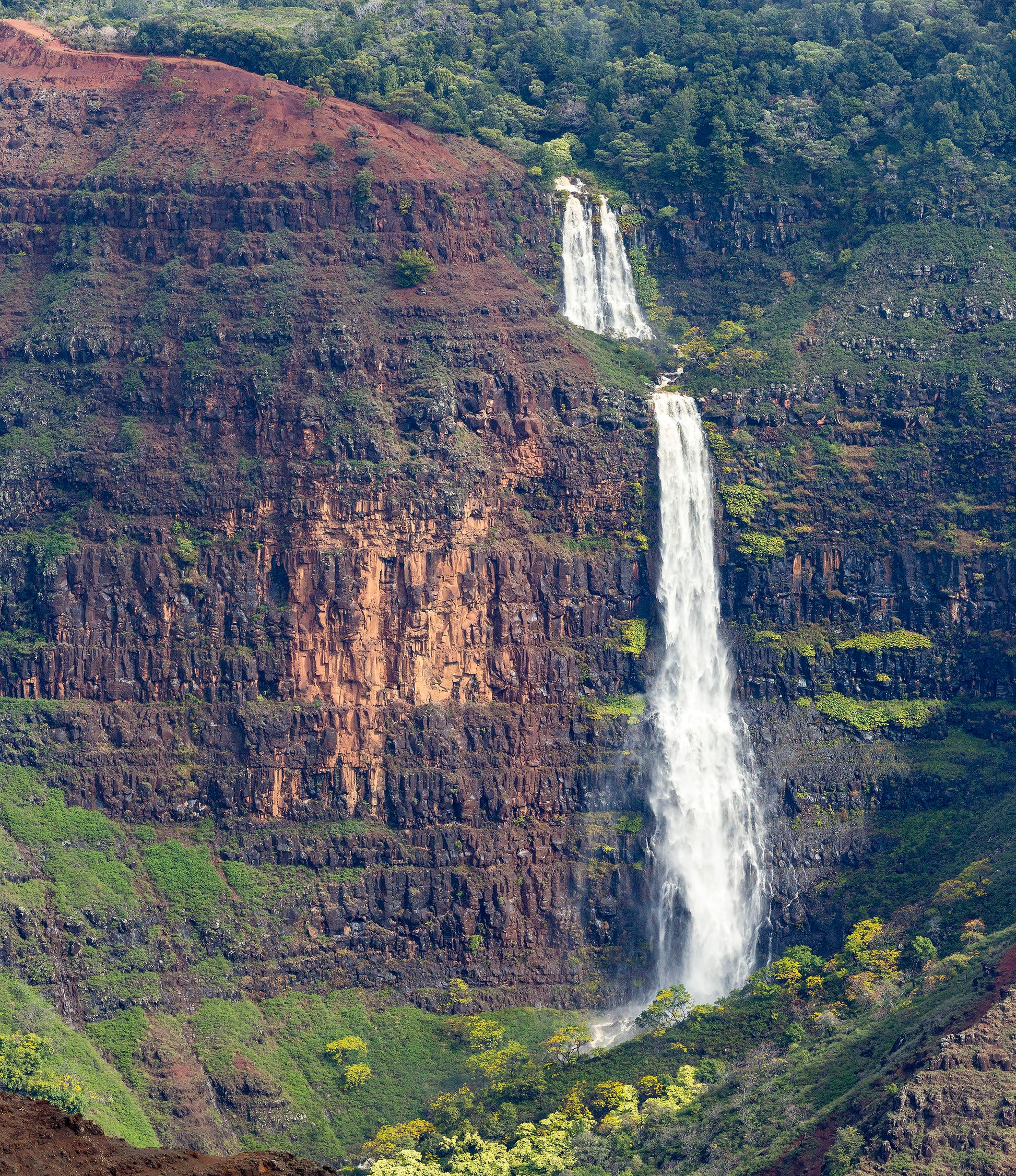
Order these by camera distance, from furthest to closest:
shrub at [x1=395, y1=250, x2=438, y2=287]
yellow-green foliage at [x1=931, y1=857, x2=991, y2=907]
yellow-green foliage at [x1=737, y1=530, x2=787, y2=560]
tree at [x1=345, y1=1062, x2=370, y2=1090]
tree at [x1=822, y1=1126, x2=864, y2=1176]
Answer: yellow-green foliage at [x1=737, y1=530, x2=787, y2=560] → shrub at [x1=395, y1=250, x2=438, y2=287] → yellow-green foliage at [x1=931, y1=857, x2=991, y2=907] → tree at [x1=345, y1=1062, x2=370, y2=1090] → tree at [x1=822, y1=1126, x2=864, y2=1176]

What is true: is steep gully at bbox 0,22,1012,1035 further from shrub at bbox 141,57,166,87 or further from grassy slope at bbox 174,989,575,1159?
grassy slope at bbox 174,989,575,1159

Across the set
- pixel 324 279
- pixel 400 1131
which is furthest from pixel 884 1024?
pixel 324 279

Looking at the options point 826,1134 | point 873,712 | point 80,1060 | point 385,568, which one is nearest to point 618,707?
point 873,712

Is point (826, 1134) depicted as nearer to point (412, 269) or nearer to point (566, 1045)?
point (566, 1045)

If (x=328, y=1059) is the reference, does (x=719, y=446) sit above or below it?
above

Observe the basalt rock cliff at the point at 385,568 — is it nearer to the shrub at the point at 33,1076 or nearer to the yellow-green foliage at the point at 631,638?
the yellow-green foliage at the point at 631,638

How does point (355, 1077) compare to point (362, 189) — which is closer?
point (355, 1077)

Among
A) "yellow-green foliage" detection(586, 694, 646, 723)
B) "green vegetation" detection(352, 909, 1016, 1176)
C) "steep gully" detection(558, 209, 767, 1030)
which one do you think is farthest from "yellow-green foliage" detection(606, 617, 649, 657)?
"green vegetation" detection(352, 909, 1016, 1176)
